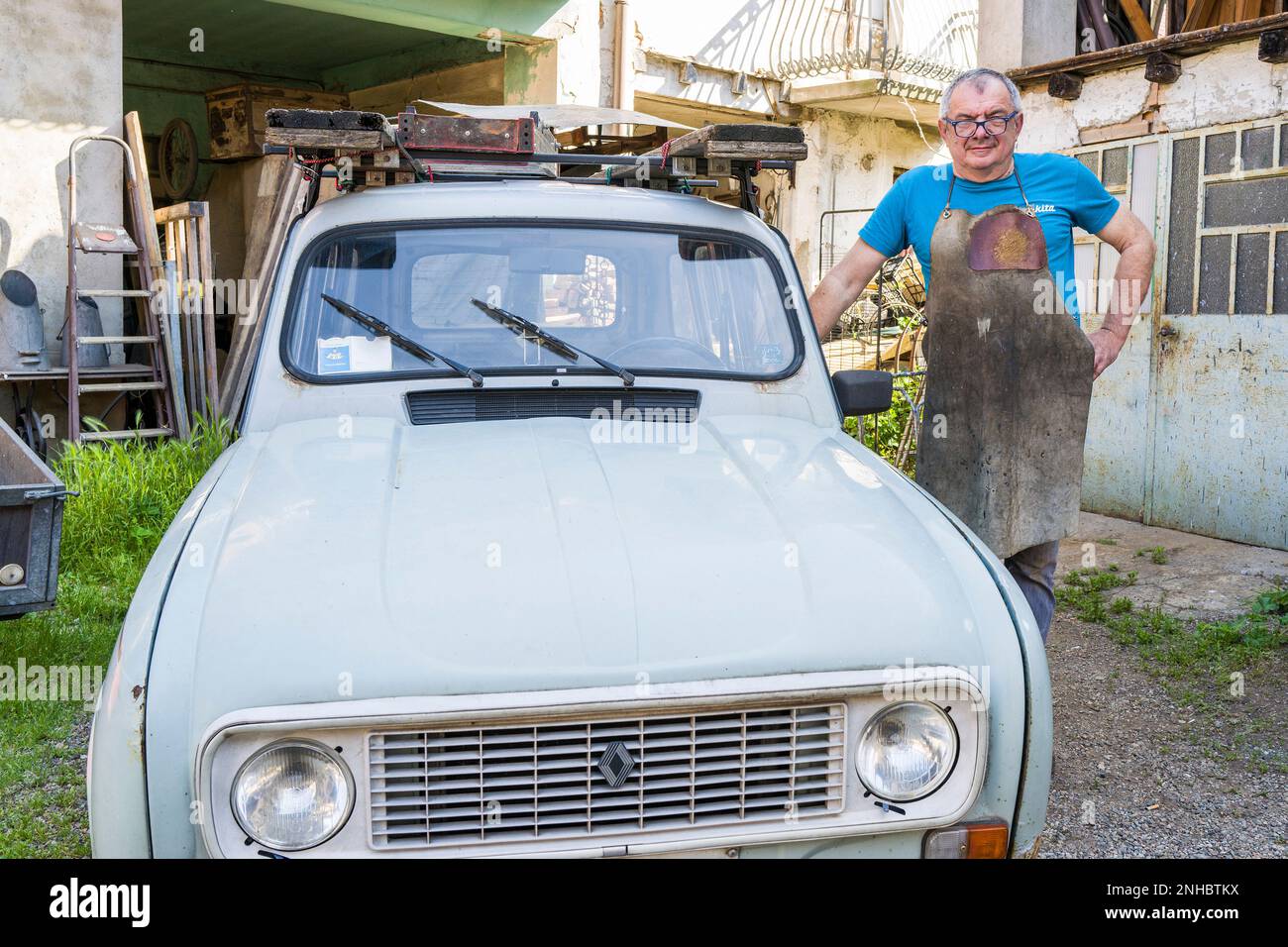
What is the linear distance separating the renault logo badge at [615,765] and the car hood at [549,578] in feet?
0.40

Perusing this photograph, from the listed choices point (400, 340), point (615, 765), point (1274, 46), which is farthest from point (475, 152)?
point (1274, 46)

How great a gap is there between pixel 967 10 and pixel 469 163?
15004 millimetres

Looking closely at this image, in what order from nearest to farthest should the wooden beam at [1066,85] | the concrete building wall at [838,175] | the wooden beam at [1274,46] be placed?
the wooden beam at [1274,46]
the wooden beam at [1066,85]
the concrete building wall at [838,175]

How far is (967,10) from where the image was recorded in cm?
1717

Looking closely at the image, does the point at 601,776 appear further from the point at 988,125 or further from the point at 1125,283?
the point at 1125,283

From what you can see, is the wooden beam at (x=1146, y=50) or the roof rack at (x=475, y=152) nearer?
the roof rack at (x=475, y=152)

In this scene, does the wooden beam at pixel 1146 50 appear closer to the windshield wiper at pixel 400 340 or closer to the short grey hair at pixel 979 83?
the short grey hair at pixel 979 83

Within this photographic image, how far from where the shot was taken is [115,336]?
846cm

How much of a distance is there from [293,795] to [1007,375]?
2.54m

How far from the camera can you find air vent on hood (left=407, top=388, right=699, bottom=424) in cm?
324

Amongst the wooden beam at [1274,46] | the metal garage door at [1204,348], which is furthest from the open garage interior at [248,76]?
the wooden beam at [1274,46]

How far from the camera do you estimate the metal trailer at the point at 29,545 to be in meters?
3.91

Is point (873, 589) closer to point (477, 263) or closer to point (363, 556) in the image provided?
point (363, 556)

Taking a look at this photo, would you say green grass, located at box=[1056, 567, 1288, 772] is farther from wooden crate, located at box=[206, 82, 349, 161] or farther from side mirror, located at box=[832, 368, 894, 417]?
wooden crate, located at box=[206, 82, 349, 161]
